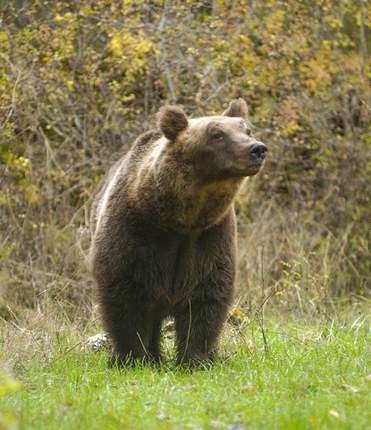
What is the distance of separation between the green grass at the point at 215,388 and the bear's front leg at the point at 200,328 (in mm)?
179

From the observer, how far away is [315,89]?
14.2 meters

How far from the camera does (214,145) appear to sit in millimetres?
7207

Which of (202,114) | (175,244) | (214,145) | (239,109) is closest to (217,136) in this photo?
(214,145)

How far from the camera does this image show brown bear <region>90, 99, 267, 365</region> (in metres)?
7.28

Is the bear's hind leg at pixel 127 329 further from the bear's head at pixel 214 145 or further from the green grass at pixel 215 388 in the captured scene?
the bear's head at pixel 214 145

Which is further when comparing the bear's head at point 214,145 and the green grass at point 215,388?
the bear's head at point 214,145

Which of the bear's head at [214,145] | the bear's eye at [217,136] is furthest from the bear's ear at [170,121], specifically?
the bear's eye at [217,136]

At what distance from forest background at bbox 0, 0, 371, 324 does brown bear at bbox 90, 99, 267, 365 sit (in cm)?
358

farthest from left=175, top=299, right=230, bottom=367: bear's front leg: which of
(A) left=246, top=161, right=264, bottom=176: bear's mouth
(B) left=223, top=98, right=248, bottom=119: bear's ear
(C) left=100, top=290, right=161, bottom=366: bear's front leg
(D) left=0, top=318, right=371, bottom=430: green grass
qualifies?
(B) left=223, top=98, right=248, bottom=119: bear's ear

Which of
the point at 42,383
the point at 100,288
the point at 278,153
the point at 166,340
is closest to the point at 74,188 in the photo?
the point at 278,153

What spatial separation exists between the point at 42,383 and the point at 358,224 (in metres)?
9.00

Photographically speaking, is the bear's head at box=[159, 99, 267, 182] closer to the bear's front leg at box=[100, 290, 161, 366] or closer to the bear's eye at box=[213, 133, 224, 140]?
the bear's eye at box=[213, 133, 224, 140]

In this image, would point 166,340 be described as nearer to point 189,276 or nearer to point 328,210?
point 189,276

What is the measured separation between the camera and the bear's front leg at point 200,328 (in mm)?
7504
